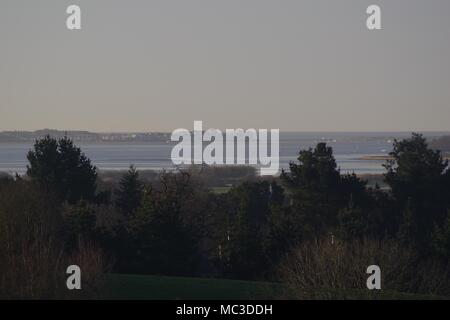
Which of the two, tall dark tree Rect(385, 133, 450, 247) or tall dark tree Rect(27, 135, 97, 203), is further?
tall dark tree Rect(385, 133, 450, 247)

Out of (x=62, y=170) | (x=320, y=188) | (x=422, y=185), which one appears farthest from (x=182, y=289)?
(x=422, y=185)

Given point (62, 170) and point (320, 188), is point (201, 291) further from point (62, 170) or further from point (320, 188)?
point (62, 170)

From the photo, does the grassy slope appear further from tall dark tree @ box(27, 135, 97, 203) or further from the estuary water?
the estuary water

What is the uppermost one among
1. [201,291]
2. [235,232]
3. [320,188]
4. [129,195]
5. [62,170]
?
[62,170]

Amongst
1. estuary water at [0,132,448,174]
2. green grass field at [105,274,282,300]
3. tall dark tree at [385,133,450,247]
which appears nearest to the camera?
green grass field at [105,274,282,300]

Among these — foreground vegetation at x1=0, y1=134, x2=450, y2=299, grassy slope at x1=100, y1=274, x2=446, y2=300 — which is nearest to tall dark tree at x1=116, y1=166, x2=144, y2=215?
foreground vegetation at x1=0, y1=134, x2=450, y2=299

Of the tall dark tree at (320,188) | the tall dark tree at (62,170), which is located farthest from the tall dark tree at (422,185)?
the tall dark tree at (62,170)

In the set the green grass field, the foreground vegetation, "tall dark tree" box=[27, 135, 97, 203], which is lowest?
the green grass field
